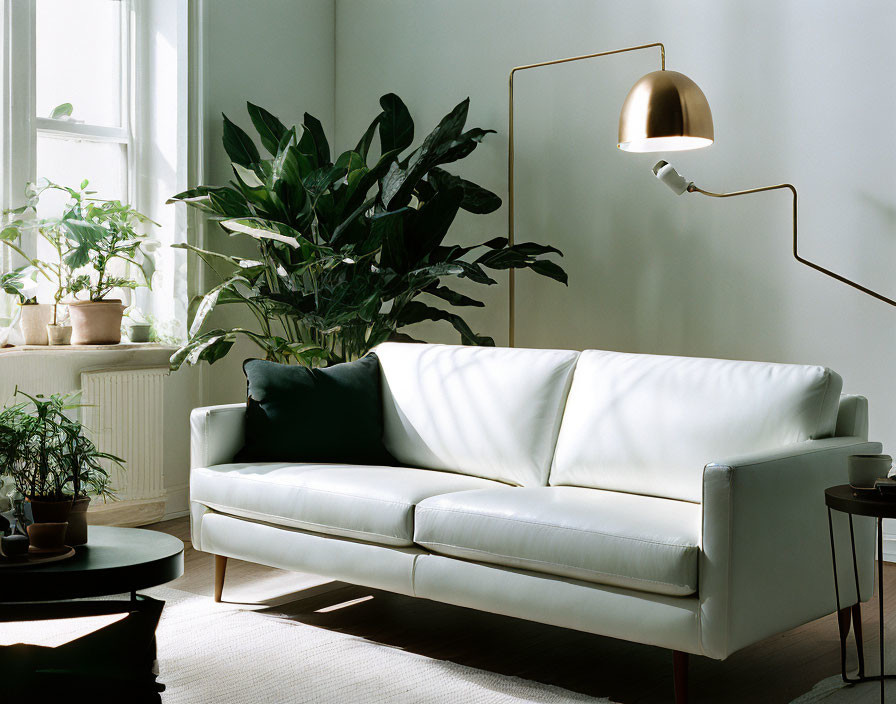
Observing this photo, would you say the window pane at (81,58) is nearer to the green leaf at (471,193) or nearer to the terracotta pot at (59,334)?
the terracotta pot at (59,334)

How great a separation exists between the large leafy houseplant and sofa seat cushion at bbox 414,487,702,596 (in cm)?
137

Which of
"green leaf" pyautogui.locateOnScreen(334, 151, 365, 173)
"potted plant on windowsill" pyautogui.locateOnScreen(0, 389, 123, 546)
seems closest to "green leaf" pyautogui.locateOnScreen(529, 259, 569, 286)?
"green leaf" pyautogui.locateOnScreen(334, 151, 365, 173)

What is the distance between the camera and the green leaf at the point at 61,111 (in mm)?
4332

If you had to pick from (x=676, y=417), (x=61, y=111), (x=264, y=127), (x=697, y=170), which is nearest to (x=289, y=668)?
(x=676, y=417)

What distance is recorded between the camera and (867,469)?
7.45ft

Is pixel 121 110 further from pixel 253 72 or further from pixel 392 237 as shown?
pixel 392 237

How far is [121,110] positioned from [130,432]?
1509 mm

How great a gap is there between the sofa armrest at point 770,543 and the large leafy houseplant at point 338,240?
1.82m

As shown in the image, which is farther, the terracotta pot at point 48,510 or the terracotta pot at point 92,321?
the terracotta pot at point 92,321

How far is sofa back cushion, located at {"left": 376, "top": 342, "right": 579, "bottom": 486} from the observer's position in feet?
10.2

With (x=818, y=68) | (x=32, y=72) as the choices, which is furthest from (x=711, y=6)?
(x=32, y=72)

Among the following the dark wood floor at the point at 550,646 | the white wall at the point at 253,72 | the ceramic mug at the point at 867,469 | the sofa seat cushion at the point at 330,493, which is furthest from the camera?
the white wall at the point at 253,72

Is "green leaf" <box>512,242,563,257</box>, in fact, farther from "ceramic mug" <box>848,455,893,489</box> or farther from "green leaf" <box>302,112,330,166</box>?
"ceramic mug" <box>848,455,893,489</box>

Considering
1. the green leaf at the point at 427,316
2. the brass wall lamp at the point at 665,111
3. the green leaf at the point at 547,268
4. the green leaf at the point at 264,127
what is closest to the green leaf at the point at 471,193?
the green leaf at the point at 547,268
